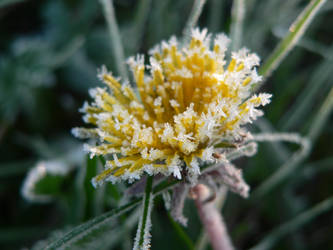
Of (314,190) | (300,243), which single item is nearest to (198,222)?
(300,243)

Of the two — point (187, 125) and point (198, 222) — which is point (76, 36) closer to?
point (198, 222)

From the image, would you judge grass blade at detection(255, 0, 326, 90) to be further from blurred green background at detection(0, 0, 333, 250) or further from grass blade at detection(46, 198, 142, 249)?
grass blade at detection(46, 198, 142, 249)

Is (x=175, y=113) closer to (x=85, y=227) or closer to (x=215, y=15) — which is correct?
(x=85, y=227)

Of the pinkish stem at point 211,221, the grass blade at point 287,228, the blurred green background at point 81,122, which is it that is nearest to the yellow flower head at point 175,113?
the pinkish stem at point 211,221

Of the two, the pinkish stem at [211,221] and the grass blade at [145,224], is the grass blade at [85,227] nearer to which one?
the grass blade at [145,224]

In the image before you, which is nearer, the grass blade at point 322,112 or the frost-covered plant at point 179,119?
the frost-covered plant at point 179,119
